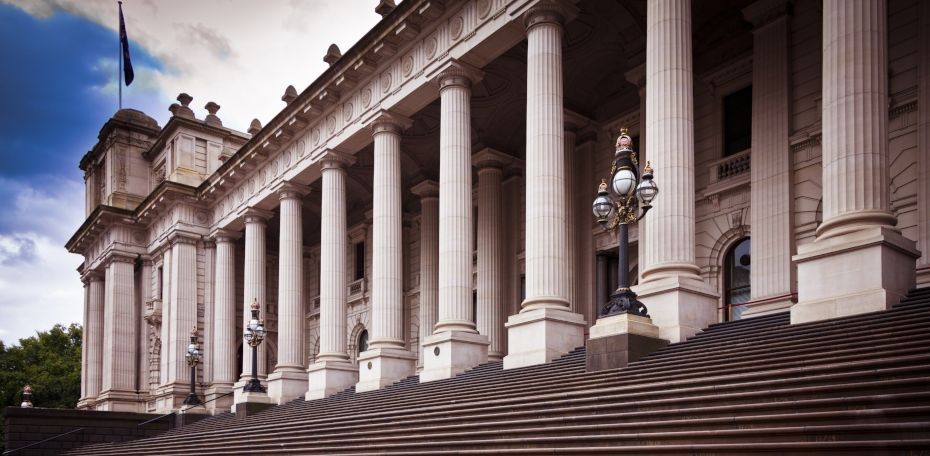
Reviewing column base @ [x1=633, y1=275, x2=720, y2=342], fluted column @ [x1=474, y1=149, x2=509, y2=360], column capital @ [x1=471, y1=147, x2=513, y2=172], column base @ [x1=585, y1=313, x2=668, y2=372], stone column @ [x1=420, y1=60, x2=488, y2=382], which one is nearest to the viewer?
column base @ [x1=585, y1=313, x2=668, y2=372]

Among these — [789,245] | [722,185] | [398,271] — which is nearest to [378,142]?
[398,271]

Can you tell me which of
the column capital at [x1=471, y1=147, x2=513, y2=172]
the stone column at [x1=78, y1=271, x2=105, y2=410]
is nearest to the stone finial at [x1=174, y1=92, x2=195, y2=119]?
the stone column at [x1=78, y1=271, x2=105, y2=410]

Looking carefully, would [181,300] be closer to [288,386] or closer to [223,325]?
[223,325]

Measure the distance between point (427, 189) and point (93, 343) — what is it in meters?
24.3

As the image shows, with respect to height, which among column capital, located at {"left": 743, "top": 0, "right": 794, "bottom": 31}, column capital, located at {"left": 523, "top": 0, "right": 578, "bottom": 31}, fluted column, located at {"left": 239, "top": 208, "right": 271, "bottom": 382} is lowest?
fluted column, located at {"left": 239, "top": 208, "right": 271, "bottom": 382}

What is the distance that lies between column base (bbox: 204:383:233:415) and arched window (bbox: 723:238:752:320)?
24.0 meters

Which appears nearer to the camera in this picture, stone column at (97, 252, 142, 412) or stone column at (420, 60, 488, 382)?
stone column at (420, 60, 488, 382)

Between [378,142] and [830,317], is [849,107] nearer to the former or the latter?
[830,317]

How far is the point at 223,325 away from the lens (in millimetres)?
40312

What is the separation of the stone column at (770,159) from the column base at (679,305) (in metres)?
4.13

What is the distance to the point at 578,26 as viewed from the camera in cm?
2527

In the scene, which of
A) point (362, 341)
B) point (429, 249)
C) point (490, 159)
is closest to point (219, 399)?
point (362, 341)

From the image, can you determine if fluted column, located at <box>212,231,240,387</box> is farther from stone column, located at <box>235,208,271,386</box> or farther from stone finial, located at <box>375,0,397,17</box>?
stone finial, located at <box>375,0,397,17</box>

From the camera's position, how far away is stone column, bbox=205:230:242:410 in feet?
130
